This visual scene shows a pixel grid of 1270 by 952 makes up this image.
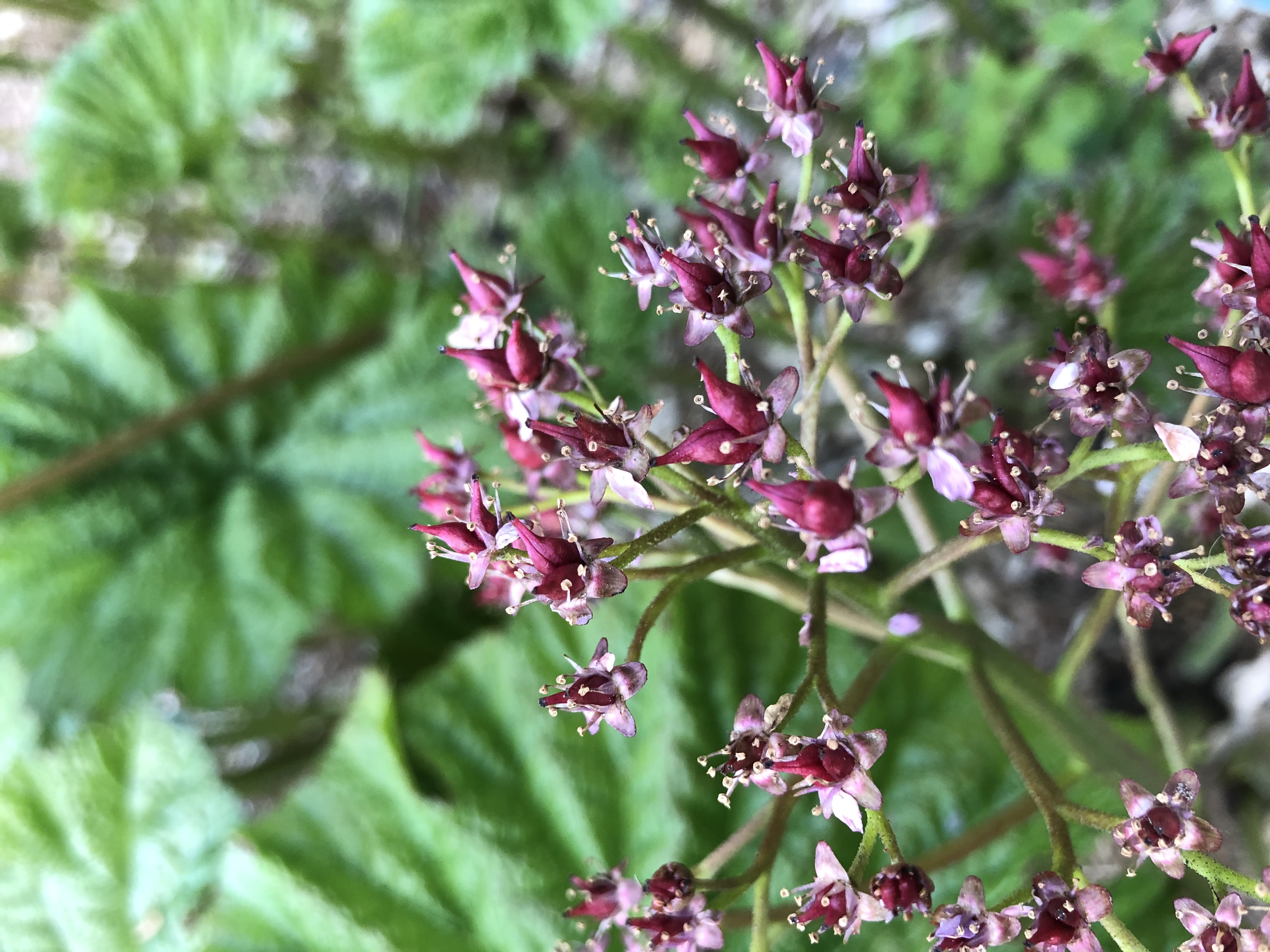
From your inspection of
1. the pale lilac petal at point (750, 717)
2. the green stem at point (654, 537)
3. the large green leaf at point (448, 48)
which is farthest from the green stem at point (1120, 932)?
the large green leaf at point (448, 48)

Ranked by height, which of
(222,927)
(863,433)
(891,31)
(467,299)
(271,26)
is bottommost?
(222,927)

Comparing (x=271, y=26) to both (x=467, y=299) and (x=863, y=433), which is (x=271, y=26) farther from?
(x=863, y=433)

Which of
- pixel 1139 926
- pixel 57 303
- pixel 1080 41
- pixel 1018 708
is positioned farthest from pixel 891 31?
pixel 57 303

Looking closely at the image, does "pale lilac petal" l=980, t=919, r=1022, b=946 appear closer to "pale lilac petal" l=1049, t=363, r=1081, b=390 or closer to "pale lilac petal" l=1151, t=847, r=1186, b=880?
"pale lilac petal" l=1151, t=847, r=1186, b=880

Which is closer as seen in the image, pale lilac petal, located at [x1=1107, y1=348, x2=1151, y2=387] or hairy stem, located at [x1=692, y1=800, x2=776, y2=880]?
pale lilac petal, located at [x1=1107, y1=348, x2=1151, y2=387]

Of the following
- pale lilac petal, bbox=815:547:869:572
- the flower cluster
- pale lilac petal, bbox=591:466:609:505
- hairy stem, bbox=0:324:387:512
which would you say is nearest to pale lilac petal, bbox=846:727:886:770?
the flower cluster

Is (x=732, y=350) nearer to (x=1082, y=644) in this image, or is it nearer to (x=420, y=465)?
(x=1082, y=644)
